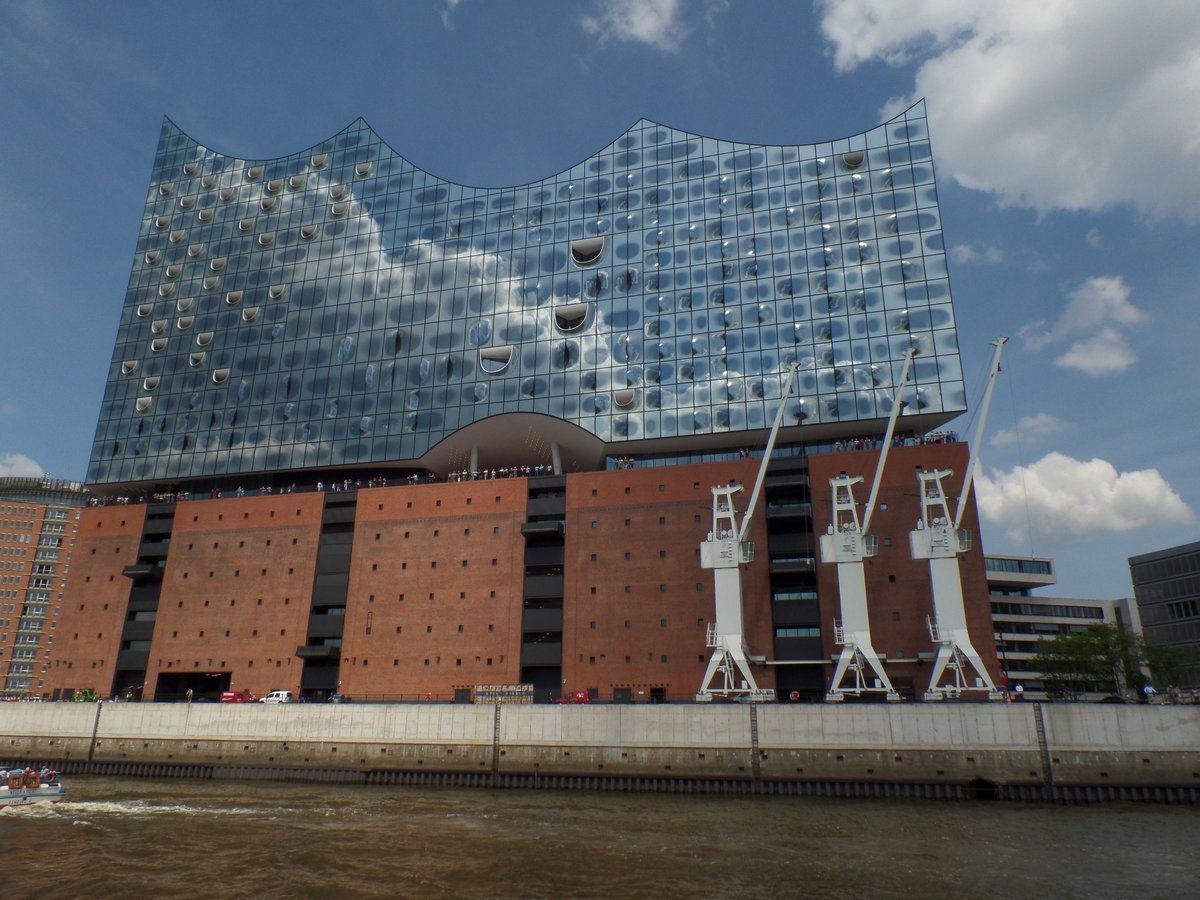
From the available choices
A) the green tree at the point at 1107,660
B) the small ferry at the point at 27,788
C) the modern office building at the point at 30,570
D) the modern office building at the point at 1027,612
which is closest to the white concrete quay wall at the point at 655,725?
the small ferry at the point at 27,788

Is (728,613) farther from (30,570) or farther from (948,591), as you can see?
(30,570)

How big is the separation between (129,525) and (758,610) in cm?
5065

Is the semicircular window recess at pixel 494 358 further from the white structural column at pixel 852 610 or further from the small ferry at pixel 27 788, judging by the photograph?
the small ferry at pixel 27 788

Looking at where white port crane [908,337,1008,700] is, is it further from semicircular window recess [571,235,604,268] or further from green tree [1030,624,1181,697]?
semicircular window recess [571,235,604,268]

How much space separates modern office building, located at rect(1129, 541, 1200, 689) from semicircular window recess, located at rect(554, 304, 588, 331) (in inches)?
2192

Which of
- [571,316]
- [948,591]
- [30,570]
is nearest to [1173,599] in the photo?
[948,591]

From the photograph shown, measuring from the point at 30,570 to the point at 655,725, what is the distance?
11173 cm

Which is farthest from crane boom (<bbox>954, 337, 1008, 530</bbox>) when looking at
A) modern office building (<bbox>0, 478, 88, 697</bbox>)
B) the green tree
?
modern office building (<bbox>0, 478, 88, 697</bbox>)

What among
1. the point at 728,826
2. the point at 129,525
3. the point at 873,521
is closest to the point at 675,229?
the point at 873,521

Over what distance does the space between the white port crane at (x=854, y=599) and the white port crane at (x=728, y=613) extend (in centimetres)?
429

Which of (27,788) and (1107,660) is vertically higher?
(1107,660)

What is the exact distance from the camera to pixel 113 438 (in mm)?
72375

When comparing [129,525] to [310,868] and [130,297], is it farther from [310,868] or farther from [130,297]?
[310,868]

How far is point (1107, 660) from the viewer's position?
6475 cm
